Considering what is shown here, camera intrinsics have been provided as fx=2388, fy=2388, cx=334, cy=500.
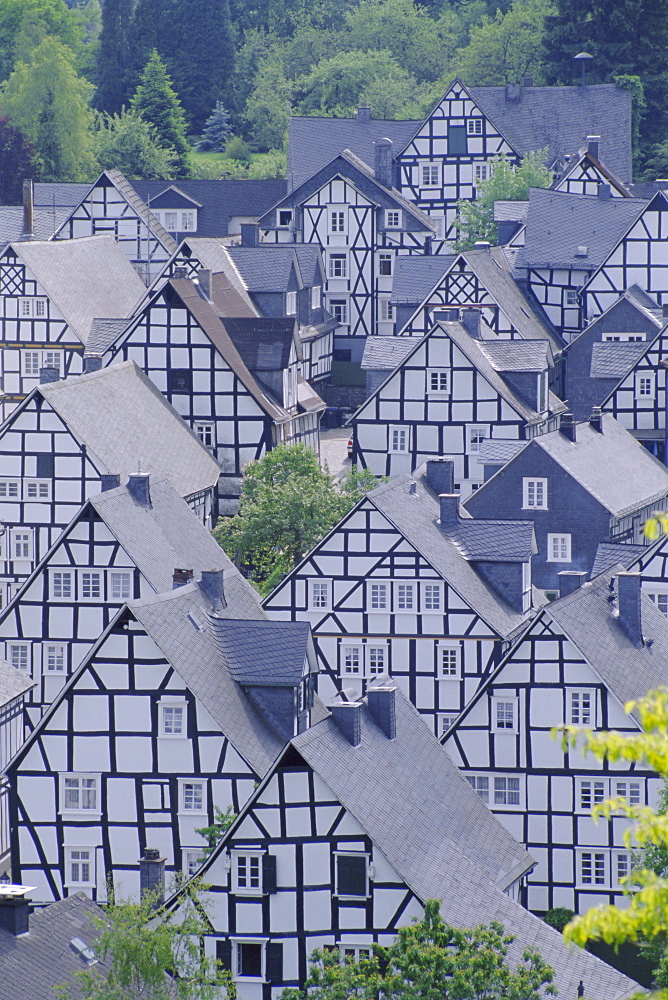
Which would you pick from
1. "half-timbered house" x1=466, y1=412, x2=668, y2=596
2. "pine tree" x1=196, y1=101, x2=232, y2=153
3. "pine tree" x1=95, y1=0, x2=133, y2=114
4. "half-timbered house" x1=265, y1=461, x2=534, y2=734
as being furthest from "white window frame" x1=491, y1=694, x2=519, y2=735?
"pine tree" x1=196, y1=101, x2=232, y2=153

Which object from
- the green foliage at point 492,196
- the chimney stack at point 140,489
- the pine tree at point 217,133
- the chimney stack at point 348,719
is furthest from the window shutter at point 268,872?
the pine tree at point 217,133

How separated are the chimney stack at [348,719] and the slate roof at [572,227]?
4779 centimetres

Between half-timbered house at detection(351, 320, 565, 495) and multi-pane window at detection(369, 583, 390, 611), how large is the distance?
1926 cm

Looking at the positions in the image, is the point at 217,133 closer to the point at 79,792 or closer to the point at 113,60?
the point at 113,60

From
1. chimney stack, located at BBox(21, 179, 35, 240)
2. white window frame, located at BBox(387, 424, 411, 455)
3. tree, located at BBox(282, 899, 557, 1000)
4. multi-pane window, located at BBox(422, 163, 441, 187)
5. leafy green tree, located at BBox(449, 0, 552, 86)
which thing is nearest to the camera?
tree, located at BBox(282, 899, 557, 1000)

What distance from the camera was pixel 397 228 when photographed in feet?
325

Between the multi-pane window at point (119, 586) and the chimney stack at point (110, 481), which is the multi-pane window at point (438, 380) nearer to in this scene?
the chimney stack at point (110, 481)

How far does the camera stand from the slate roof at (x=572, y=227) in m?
90.2

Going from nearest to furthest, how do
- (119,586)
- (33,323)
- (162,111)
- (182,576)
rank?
1. (182,576)
2. (119,586)
3. (33,323)
4. (162,111)

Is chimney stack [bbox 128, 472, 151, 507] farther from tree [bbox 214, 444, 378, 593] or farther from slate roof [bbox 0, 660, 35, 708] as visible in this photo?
tree [bbox 214, 444, 378, 593]

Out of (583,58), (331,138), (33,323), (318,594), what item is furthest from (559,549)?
(583,58)

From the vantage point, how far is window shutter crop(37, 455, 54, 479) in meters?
66.9

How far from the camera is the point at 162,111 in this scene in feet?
456

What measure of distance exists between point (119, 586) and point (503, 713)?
11.3 meters
